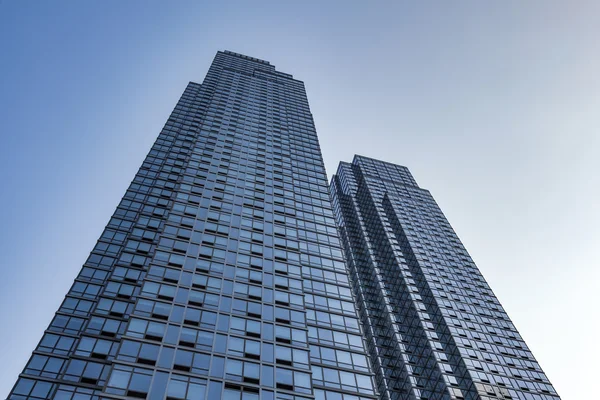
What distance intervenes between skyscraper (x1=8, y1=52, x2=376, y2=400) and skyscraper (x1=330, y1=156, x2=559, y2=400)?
35.3m

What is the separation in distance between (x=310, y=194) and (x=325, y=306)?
24786mm

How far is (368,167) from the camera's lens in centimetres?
15525

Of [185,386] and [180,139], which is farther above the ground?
[180,139]

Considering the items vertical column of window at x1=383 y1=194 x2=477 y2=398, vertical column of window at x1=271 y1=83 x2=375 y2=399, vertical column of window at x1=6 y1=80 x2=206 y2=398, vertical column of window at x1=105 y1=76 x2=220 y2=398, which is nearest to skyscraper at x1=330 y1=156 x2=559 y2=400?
vertical column of window at x1=383 y1=194 x2=477 y2=398

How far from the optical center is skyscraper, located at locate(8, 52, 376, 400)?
125 ft

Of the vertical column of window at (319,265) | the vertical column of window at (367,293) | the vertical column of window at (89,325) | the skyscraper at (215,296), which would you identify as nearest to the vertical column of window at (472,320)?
the vertical column of window at (367,293)

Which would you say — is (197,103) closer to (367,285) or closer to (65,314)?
(367,285)

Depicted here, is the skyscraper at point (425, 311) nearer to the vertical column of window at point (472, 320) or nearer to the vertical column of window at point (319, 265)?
the vertical column of window at point (472, 320)

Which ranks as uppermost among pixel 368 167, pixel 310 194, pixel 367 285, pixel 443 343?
pixel 368 167

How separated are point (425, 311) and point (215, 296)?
197 ft

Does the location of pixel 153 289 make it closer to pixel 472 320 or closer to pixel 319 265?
pixel 319 265

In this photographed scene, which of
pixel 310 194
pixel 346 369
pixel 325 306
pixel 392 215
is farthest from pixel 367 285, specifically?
pixel 346 369

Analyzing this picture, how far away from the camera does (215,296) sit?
1823 inches

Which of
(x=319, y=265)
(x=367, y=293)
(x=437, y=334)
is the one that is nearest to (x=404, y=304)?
(x=437, y=334)
